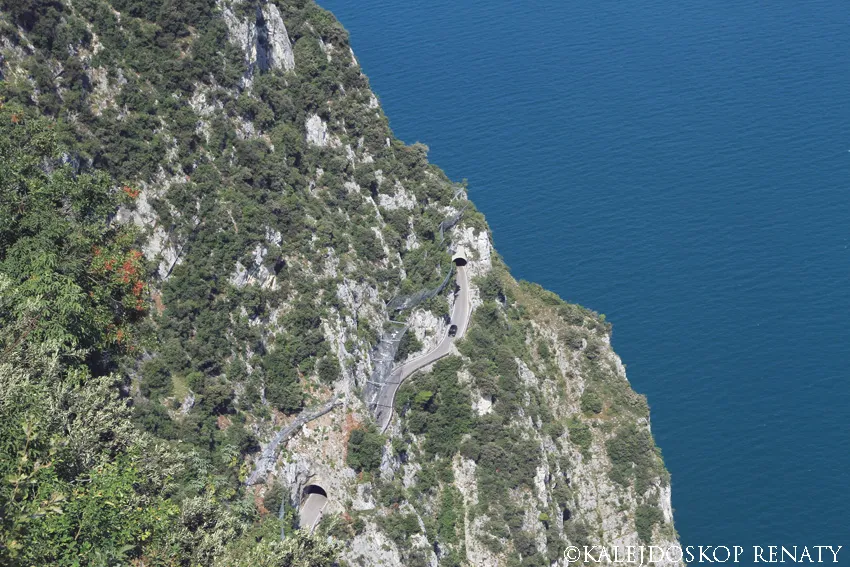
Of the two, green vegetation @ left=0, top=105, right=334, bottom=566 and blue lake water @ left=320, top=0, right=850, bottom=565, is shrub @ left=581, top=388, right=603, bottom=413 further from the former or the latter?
green vegetation @ left=0, top=105, right=334, bottom=566

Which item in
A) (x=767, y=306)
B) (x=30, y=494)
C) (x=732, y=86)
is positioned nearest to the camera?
(x=30, y=494)

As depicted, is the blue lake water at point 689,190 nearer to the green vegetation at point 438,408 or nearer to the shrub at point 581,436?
the shrub at point 581,436

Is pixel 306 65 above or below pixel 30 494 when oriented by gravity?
above

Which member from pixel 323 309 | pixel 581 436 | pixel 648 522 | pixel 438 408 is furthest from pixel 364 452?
pixel 648 522

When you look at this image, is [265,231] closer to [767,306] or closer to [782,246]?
[767,306]

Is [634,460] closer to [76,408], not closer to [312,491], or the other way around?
[312,491]

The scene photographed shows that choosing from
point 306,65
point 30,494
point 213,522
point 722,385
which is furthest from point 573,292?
point 30,494
